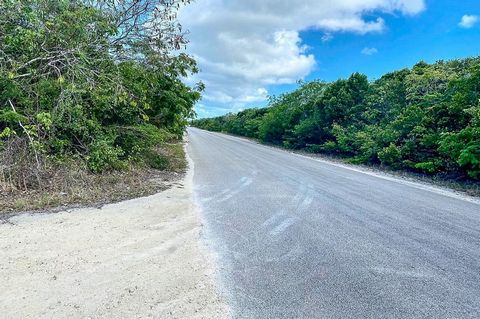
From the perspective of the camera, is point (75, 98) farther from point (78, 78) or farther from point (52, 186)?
point (52, 186)

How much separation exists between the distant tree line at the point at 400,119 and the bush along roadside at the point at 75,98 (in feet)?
31.9

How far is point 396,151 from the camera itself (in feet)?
44.7

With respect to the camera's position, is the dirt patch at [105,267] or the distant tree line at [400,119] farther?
the distant tree line at [400,119]

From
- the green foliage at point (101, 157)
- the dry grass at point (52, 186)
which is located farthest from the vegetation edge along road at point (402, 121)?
the green foliage at point (101, 157)

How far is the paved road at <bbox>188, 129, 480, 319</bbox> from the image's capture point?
Answer: 2.78 m

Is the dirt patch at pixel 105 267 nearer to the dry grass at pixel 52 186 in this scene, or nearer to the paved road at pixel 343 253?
the paved road at pixel 343 253

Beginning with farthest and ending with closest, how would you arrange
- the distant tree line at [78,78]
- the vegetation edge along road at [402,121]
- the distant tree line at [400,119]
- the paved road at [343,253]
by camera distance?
the distant tree line at [400,119] < the vegetation edge along road at [402,121] < the distant tree line at [78,78] < the paved road at [343,253]

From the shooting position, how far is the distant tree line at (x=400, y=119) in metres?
11.1

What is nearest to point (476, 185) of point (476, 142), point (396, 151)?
point (476, 142)

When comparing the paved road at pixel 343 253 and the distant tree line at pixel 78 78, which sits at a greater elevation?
the distant tree line at pixel 78 78

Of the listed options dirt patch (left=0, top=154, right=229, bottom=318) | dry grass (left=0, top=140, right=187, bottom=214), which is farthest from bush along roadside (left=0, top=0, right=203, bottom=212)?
dirt patch (left=0, top=154, right=229, bottom=318)

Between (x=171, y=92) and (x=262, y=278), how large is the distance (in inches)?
331

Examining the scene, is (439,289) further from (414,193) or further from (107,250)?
(414,193)

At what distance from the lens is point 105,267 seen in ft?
10.8
